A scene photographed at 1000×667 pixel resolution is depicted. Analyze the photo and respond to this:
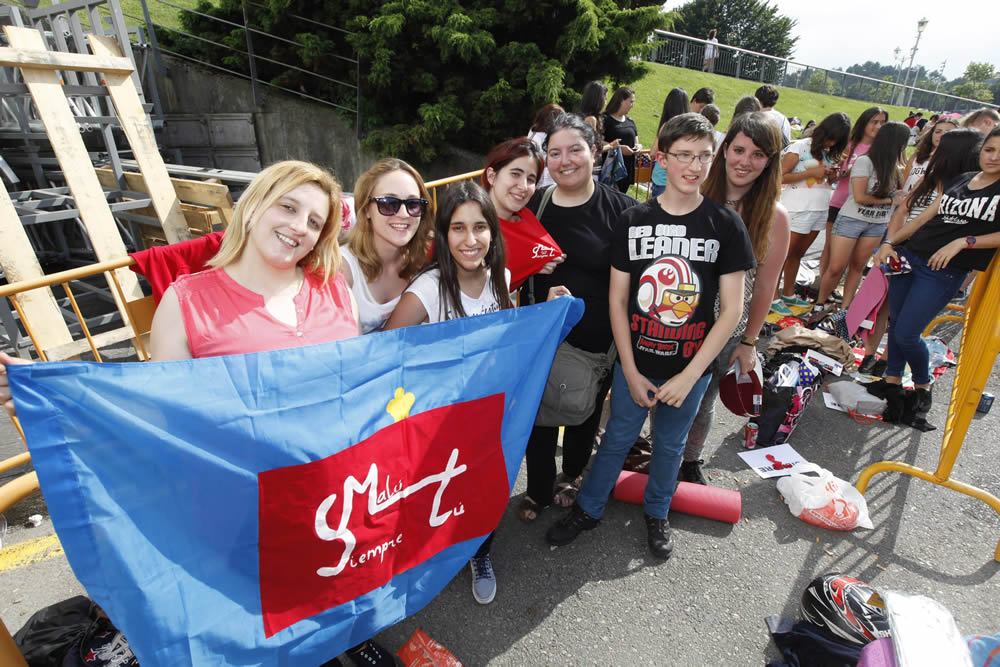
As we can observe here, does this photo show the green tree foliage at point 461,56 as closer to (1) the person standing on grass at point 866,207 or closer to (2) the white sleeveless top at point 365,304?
(1) the person standing on grass at point 866,207

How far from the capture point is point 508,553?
2.94 metres

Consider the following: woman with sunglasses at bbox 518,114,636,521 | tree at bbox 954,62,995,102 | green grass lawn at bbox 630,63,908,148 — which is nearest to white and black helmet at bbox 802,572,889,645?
woman with sunglasses at bbox 518,114,636,521

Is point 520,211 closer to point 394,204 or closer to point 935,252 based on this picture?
point 394,204

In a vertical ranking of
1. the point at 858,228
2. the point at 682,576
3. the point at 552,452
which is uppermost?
the point at 858,228

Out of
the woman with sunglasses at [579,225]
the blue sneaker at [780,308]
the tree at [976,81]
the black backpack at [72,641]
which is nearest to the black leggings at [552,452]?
the woman with sunglasses at [579,225]

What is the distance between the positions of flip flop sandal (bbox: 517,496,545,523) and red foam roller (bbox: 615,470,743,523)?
1.75 ft

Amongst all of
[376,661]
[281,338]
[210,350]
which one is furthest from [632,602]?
[210,350]

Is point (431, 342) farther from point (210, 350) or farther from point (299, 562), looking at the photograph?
point (299, 562)

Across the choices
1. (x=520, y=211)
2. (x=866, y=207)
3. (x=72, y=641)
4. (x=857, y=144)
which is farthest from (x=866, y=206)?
(x=72, y=641)

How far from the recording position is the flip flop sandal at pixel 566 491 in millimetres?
3232

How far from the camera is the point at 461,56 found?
→ 806 cm

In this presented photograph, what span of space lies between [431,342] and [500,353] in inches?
Answer: 14.0

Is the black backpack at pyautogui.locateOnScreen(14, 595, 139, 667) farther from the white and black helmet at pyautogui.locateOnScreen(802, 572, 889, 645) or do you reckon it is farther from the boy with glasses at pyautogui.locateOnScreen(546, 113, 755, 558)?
the white and black helmet at pyautogui.locateOnScreen(802, 572, 889, 645)

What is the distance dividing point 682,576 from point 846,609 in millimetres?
781
